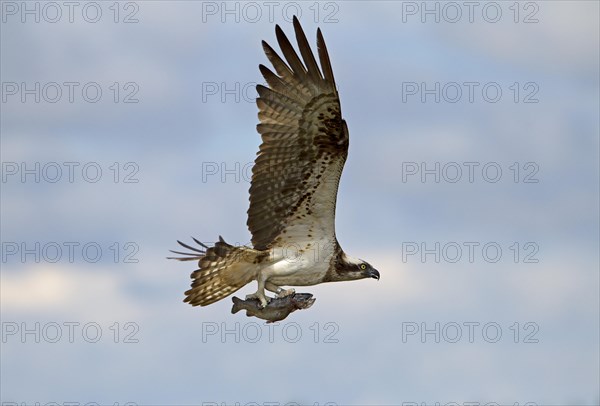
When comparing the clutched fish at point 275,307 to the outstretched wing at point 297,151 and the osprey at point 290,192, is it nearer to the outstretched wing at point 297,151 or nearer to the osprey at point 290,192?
the osprey at point 290,192

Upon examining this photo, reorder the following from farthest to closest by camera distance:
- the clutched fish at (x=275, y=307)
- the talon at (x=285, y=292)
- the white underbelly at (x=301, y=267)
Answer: the white underbelly at (x=301, y=267) < the talon at (x=285, y=292) < the clutched fish at (x=275, y=307)

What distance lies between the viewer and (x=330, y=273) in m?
40.9

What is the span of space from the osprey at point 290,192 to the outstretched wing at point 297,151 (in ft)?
0.04

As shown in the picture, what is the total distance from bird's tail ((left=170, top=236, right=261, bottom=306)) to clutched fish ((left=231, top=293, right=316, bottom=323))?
2.13ft

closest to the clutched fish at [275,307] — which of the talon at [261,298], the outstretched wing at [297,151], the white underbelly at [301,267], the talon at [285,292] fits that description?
the talon at [261,298]

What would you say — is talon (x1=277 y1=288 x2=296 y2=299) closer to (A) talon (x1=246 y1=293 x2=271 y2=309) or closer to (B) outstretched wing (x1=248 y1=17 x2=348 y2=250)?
(A) talon (x1=246 y1=293 x2=271 y2=309)

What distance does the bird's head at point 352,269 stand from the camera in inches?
1613

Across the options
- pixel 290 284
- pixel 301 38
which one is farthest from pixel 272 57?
pixel 290 284

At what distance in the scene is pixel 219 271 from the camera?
40406 mm

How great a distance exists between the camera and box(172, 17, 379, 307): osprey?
40125mm

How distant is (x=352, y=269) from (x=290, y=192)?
1458 millimetres

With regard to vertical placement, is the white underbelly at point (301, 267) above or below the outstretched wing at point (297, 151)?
below

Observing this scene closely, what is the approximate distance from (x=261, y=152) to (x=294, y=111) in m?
0.76

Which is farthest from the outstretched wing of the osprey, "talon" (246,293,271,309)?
"talon" (246,293,271,309)
